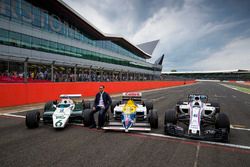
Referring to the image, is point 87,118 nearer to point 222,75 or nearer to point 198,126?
point 198,126

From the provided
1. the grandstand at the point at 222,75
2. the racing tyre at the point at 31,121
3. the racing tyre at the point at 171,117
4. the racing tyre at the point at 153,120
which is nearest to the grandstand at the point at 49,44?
the racing tyre at the point at 31,121

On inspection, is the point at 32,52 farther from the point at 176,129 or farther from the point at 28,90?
the point at 176,129

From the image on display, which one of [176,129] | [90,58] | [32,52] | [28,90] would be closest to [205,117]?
[176,129]

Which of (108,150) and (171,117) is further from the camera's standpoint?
(171,117)

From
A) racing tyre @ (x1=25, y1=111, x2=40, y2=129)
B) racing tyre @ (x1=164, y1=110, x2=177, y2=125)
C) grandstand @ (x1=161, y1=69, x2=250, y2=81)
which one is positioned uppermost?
grandstand @ (x1=161, y1=69, x2=250, y2=81)

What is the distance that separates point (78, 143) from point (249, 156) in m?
4.05

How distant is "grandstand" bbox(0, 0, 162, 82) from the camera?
15.3 m

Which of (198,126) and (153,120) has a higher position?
(198,126)

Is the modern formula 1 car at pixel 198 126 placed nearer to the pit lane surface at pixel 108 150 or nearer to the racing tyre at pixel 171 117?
the racing tyre at pixel 171 117

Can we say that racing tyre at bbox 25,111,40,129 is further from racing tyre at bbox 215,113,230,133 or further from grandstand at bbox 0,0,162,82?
grandstand at bbox 0,0,162,82

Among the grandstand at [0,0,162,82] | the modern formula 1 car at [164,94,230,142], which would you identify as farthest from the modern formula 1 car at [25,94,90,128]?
Result: the grandstand at [0,0,162,82]

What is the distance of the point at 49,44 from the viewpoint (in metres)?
25.5

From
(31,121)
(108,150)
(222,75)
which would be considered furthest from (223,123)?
(222,75)

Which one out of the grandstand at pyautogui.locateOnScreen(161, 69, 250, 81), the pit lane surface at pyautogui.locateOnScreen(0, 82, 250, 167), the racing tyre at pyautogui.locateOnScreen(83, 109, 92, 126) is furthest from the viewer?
the grandstand at pyautogui.locateOnScreen(161, 69, 250, 81)
